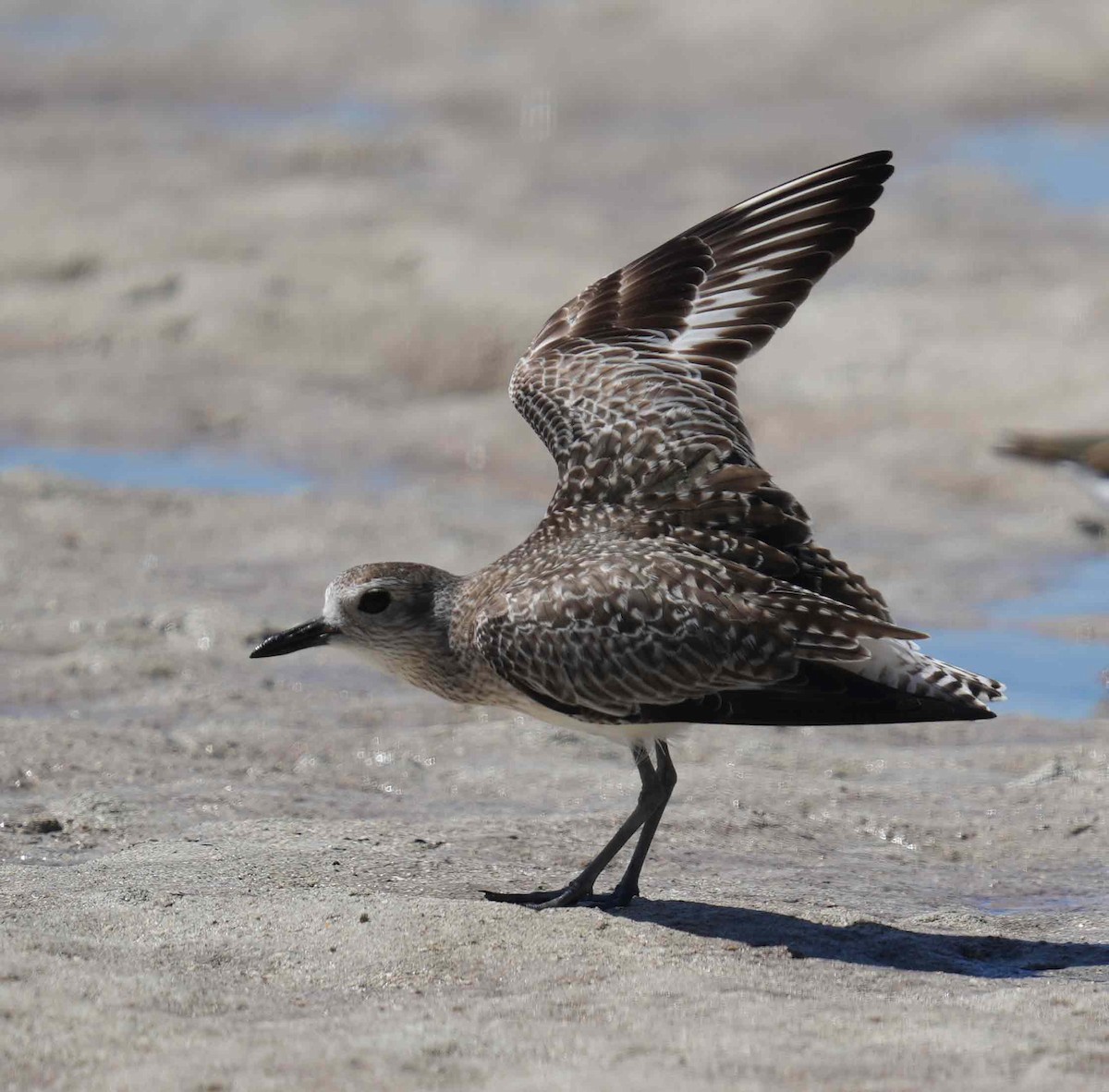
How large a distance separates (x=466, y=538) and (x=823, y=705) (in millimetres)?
5440

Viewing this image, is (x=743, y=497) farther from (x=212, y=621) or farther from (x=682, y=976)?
(x=212, y=621)

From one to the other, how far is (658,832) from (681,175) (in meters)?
11.5

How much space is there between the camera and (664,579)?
588 cm

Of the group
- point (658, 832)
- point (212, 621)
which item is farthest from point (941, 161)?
point (658, 832)

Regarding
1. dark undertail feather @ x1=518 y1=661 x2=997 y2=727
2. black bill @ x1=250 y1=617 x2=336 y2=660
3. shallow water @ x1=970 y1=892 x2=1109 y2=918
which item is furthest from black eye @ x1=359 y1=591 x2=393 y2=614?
shallow water @ x1=970 y1=892 x2=1109 y2=918

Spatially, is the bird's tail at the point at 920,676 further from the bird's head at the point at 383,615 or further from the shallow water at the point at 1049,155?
the shallow water at the point at 1049,155

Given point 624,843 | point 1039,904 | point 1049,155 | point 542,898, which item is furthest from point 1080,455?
point 1049,155

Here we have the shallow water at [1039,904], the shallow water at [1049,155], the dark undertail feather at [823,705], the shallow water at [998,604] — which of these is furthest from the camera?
the shallow water at [1049,155]

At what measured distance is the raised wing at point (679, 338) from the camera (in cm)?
651

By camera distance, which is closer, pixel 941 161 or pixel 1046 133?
pixel 941 161

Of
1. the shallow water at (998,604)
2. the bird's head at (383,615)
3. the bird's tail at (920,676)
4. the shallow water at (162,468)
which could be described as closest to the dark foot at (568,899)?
the bird's head at (383,615)

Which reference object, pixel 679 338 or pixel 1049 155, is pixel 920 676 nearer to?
pixel 679 338

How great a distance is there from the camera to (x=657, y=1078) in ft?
14.7

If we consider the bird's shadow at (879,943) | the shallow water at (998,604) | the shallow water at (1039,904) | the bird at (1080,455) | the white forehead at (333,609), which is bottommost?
the bird's shadow at (879,943)
